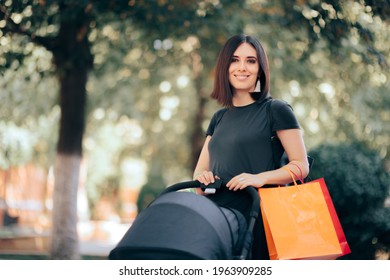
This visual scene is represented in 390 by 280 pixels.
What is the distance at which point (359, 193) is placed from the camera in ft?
21.3

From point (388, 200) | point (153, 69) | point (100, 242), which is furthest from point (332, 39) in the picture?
point (100, 242)

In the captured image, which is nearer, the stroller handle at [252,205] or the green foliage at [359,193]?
the stroller handle at [252,205]

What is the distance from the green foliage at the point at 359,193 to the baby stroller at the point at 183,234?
3.53m

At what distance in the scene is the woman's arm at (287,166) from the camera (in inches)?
132

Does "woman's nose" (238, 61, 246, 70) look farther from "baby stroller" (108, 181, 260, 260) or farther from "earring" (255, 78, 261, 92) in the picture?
"baby stroller" (108, 181, 260, 260)

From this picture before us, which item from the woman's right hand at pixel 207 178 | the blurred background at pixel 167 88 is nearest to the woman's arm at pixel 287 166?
the woman's right hand at pixel 207 178

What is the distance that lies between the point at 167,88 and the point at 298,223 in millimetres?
13075

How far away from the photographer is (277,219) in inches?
133

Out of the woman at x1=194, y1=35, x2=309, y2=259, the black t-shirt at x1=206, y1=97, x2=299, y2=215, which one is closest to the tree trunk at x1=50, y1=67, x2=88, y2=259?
the woman at x1=194, y1=35, x2=309, y2=259

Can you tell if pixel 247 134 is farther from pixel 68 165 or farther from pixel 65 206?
pixel 65 206

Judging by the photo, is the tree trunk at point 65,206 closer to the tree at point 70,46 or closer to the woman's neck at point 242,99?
the tree at point 70,46

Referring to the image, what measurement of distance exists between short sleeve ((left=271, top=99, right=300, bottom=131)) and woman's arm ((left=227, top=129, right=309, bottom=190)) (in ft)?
0.10

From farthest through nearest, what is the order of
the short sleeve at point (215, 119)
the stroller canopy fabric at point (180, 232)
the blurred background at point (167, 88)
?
the blurred background at point (167, 88), the short sleeve at point (215, 119), the stroller canopy fabric at point (180, 232)

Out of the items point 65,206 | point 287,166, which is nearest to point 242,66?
point 287,166
